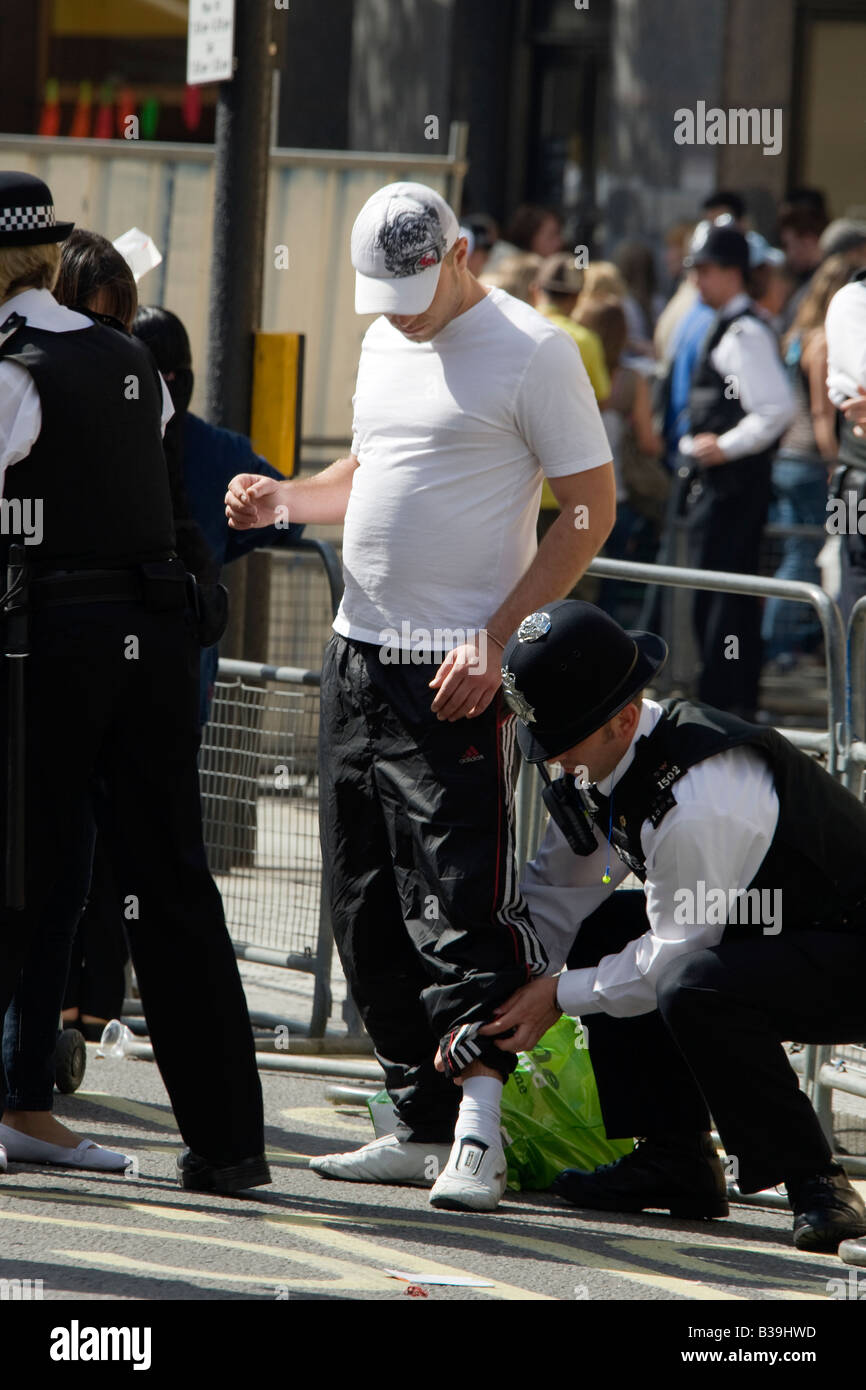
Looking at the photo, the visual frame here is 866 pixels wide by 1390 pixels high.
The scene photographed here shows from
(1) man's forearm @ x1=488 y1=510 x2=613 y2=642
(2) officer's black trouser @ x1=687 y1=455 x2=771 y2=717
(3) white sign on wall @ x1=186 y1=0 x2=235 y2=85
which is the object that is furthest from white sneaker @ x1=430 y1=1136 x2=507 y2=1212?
(2) officer's black trouser @ x1=687 y1=455 x2=771 y2=717

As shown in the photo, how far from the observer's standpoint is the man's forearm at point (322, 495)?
492 cm

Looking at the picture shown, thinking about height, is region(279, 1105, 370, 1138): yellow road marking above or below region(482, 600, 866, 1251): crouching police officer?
below

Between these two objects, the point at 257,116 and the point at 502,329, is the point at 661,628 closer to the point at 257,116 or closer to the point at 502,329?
the point at 257,116

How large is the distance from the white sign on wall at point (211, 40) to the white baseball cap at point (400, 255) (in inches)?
87.1

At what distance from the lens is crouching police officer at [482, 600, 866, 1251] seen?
4254mm

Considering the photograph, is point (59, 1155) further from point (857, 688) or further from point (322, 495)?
point (857, 688)

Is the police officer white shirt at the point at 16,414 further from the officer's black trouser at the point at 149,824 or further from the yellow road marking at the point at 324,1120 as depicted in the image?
the yellow road marking at the point at 324,1120

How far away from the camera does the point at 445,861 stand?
4.50 metres

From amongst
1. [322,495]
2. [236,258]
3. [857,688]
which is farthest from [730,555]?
[322,495]

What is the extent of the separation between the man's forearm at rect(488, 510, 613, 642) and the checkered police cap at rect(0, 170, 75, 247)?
115 centimetres

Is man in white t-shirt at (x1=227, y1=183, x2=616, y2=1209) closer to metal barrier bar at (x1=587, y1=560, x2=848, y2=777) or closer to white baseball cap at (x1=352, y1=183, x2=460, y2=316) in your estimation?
white baseball cap at (x1=352, y1=183, x2=460, y2=316)

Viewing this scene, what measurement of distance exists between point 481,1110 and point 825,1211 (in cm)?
71

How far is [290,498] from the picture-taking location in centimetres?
491

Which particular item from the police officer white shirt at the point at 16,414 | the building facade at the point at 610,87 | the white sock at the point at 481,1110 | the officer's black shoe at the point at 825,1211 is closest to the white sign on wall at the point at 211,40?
the police officer white shirt at the point at 16,414
